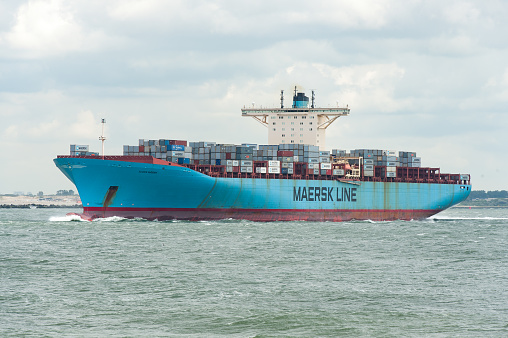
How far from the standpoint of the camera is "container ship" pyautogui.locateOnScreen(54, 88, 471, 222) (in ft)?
205

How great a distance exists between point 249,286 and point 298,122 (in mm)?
59166

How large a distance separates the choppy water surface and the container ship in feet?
45.8

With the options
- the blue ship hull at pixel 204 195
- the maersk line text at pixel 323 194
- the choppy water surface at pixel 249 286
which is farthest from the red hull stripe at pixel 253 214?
the choppy water surface at pixel 249 286

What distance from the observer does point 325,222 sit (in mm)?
72688

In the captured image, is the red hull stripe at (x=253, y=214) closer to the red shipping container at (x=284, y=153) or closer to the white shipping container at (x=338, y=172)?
the white shipping container at (x=338, y=172)

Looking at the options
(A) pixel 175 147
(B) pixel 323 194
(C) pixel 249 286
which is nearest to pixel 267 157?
(B) pixel 323 194

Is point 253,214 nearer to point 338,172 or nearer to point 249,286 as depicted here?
point 338,172

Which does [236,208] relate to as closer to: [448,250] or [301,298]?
[448,250]

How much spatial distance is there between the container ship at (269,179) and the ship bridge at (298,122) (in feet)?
0.41

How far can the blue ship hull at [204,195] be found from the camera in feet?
203

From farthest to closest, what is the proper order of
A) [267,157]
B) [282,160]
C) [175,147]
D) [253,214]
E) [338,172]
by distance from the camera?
[338,172]
[282,160]
[267,157]
[253,214]
[175,147]

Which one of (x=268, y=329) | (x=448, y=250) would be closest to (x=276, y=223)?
(x=448, y=250)

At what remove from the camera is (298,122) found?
86.4 meters

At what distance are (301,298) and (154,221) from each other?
39765 mm
